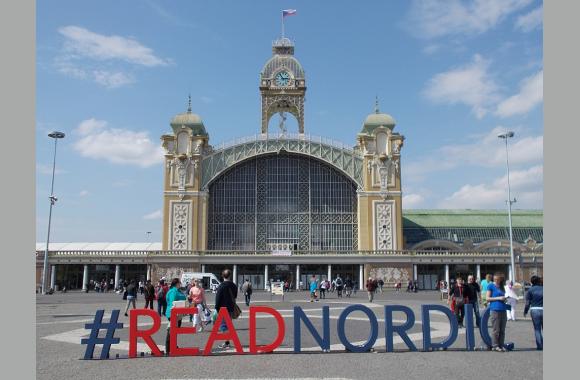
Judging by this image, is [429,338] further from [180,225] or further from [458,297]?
[180,225]

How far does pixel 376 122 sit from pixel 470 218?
23.7 m

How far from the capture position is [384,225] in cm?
7144

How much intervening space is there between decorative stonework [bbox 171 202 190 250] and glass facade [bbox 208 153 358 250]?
3.12 meters

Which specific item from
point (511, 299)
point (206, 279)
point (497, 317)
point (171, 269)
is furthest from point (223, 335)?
point (171, 269)

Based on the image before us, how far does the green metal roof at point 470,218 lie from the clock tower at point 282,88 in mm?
22328

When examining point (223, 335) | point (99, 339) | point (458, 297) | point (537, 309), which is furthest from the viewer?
point (458, 297)

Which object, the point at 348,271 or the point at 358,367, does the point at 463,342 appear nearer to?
the point at 358,367

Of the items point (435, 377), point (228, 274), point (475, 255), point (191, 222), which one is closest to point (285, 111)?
point (191, 222)

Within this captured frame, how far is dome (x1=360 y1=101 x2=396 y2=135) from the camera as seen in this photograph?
246ft

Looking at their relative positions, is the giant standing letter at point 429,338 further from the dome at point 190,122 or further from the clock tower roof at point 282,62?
the clock tower roof at point 282,62

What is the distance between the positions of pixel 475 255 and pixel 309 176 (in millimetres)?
22994

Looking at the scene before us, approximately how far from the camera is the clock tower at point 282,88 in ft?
266

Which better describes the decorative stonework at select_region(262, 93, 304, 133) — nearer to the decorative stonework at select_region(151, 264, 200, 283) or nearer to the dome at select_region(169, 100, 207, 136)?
the dome at select_region(169, 100, 207, 136)

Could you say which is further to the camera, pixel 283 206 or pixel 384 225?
pixel 283 206
